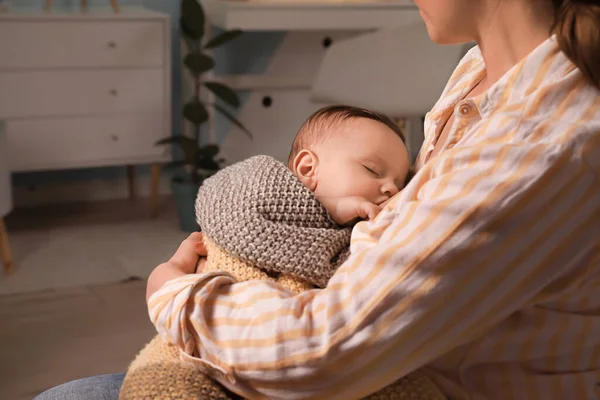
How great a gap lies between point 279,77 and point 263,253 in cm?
340

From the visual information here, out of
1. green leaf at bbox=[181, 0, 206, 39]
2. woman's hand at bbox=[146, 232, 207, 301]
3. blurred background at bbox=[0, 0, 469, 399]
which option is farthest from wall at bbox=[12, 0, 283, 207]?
woman's hand at bbox=[146, 232, 207, 301]

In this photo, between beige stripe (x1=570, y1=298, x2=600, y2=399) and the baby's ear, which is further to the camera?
the baby's ear

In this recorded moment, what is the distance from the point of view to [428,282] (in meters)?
0.71

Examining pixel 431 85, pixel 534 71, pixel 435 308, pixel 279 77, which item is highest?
pixel 534 71

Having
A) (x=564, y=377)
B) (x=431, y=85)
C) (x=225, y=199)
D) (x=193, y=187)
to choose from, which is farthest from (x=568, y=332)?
(x=193, y=187)

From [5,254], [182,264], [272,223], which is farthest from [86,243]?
[272,223]

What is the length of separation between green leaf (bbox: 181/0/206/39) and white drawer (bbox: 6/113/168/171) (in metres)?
0.44

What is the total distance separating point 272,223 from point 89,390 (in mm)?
363

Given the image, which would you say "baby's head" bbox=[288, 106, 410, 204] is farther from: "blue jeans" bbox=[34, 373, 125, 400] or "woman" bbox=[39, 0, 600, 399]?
"blue jeans" bbox=[34, 373, 125, 400]

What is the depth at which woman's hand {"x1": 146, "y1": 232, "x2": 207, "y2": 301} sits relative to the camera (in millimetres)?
922

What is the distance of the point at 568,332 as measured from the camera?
802 mm

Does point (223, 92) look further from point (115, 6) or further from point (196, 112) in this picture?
point (115, 6)

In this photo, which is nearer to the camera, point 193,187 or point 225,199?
point 225,199

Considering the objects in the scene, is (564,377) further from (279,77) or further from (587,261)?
(279,77)
